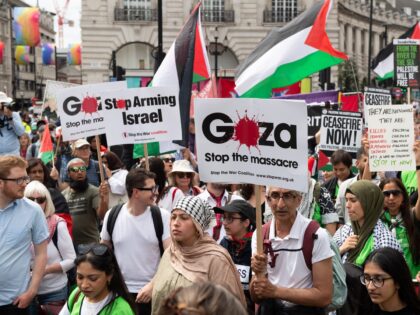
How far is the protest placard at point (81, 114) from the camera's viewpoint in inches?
296

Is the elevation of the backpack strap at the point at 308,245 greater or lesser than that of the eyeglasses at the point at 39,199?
lesser

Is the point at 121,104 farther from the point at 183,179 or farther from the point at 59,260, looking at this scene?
the point at 59,260

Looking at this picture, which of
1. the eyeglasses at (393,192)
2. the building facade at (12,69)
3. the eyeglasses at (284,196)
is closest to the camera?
the eyeglasses at (284,196)

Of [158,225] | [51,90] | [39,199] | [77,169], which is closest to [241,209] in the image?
[158,225]

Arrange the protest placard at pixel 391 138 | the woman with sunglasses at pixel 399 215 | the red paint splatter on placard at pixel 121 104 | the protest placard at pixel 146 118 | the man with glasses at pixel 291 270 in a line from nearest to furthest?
1. the man with glasses at pixel 291 270
2. the woman with sunglasses at pixel 399 215
3. the protest placard at pixel 391 138
4. the protest placard at pixel 146 118
5. the red paint splatter on placard at pixel 121 104

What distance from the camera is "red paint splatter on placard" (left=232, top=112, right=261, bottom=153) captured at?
14.1 ft

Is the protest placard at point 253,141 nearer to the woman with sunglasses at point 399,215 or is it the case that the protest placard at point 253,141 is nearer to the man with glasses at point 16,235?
the man with glasses at point 16,235

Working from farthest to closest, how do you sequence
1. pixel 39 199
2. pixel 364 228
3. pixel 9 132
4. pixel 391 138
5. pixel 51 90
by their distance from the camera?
pixel 51 90, pixel 9 132, pixel 391 138, pixel 39 199, pixel 364 228

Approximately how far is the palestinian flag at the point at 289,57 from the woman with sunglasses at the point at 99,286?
423 cm

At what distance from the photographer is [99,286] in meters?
4.10

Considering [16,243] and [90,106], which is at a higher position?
[90,106]

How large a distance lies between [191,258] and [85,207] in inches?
104

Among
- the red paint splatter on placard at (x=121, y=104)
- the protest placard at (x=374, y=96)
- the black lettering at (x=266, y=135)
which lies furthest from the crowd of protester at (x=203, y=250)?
the protest placard at (x=374, y=96)

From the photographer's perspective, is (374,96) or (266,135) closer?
(266,135)
